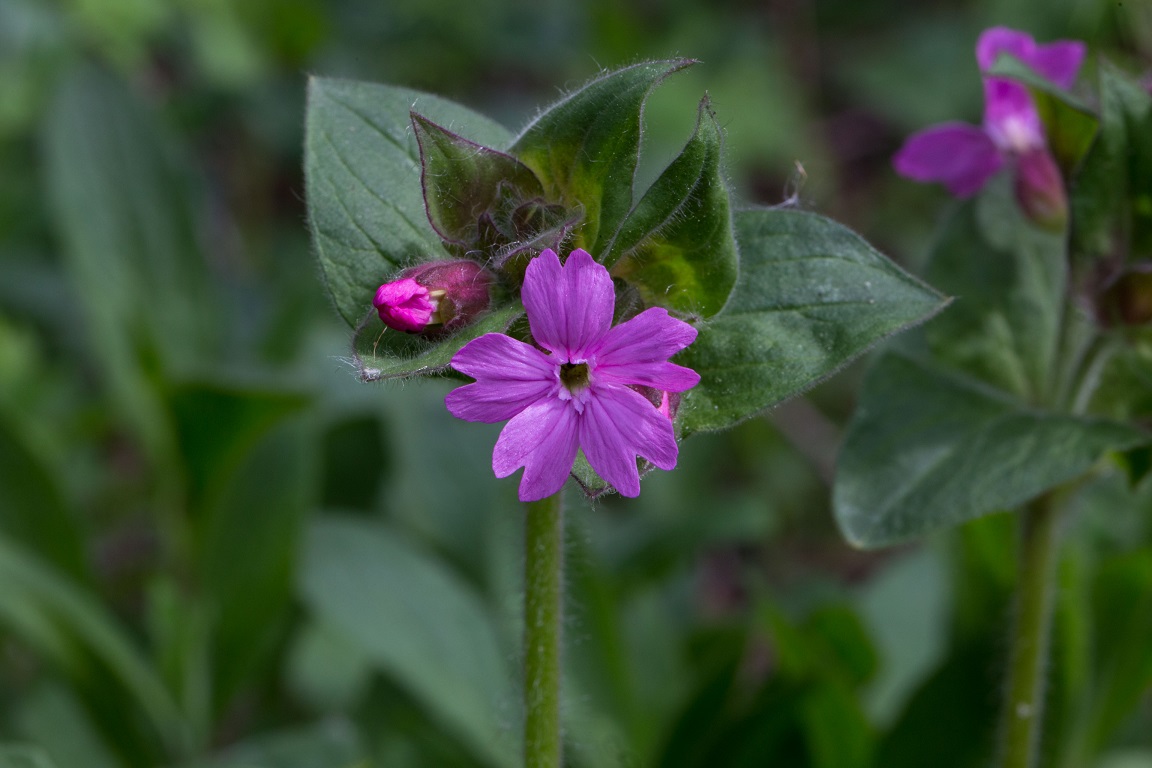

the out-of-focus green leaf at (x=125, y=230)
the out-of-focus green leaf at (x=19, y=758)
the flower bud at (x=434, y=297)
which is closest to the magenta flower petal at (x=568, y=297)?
the flower bud at (x=434, y=297)

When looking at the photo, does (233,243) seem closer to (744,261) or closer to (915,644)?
(915,644)

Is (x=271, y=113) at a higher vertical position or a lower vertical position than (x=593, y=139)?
lower

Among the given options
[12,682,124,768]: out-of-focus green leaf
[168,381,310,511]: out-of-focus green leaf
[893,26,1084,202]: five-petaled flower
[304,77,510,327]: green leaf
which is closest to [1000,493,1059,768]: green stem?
[893,26,1084,202]: five-petaled flower

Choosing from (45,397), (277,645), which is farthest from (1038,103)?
(45,397)

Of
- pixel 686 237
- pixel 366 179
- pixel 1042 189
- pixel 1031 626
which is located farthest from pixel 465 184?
pixel 1031 626

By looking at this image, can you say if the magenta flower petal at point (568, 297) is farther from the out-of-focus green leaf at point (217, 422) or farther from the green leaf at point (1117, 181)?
the out-of-focus green leaf at point (217, 422)

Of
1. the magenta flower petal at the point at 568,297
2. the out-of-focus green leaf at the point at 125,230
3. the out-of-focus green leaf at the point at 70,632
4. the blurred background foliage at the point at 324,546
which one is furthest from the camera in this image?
the out-of-focus green leaf at the point at 125,230
